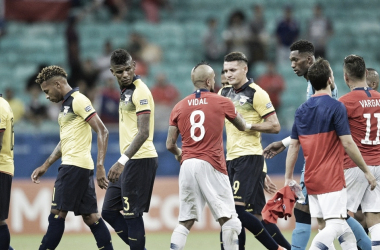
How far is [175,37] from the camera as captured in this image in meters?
19.3

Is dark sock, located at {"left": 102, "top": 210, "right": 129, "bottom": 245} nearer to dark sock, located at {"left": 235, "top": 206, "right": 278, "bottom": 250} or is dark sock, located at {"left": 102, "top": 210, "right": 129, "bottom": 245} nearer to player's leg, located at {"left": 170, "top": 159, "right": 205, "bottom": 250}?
player's leg, located at {"left": 170, "top": 159, "right": 205, "bottom": 250}

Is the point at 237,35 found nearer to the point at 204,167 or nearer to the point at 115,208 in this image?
the point at 115,208

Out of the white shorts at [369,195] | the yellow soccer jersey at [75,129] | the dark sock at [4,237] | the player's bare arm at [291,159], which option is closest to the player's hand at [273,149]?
the player's bare arm at [291,159]

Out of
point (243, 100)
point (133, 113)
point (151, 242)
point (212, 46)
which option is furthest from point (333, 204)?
point (212, 46)

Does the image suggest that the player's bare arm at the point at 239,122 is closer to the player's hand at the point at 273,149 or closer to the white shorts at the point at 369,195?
the player's hand at the point at 273,149

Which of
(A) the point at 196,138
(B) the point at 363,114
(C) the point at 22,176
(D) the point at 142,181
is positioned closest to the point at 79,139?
(D) the point at 142,181

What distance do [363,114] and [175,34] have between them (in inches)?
480

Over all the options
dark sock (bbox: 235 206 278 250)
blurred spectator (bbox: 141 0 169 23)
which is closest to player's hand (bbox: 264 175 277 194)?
dark sock (bbox: 235 206 278 250)

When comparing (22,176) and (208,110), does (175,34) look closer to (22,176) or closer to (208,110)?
(22,176)

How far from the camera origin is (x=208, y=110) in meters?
7.45

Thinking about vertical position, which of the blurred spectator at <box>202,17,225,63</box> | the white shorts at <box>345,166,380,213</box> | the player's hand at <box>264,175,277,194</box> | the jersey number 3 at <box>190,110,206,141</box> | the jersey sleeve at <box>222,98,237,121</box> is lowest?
the player's hand at <box>264,175,277,194</box>

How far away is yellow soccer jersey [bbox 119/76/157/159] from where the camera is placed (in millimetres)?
7953

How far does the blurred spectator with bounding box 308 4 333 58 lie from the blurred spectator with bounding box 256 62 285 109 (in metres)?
1.80

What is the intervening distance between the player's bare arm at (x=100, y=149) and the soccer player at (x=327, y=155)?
225 centimetres
